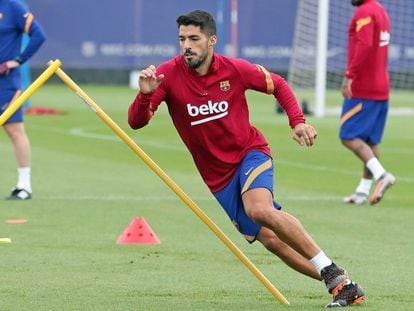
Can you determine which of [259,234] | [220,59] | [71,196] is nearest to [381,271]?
[259,234]

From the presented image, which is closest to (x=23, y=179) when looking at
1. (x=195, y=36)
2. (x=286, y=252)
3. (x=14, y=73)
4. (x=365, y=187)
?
(x=14, y=73)

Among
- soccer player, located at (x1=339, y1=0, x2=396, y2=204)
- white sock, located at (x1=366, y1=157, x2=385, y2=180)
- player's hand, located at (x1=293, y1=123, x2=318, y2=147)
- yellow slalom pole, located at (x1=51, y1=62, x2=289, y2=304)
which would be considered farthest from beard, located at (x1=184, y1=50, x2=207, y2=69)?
soccer player, located at (x1=339, y1=0, x2=396, y2=204)

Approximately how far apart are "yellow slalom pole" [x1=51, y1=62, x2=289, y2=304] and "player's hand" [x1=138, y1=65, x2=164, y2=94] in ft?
1.00

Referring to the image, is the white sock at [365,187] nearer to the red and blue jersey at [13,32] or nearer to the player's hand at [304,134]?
the red and blue jersey at [13,32]

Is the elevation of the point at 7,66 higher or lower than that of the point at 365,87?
higher

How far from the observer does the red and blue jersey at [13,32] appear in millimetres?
13609

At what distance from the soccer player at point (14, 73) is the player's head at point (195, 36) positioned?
6.02 metres

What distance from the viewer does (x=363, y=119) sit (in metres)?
13.9

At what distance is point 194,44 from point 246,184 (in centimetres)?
95

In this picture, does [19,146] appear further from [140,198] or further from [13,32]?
[140,198]

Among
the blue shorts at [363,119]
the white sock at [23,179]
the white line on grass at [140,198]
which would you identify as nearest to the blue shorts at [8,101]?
the white sock at [23,179]

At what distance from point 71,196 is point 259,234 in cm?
617

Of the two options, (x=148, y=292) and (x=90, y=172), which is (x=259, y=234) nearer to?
(x=148, y=292)

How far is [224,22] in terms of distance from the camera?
37719 millimetres
